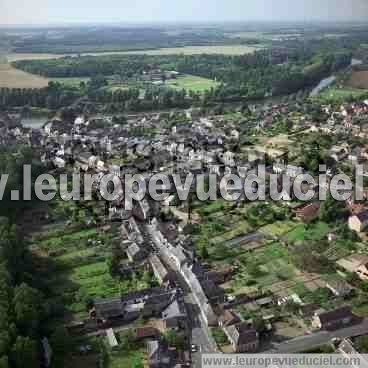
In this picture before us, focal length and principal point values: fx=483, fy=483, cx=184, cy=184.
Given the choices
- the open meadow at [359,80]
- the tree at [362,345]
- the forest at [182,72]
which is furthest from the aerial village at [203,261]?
the open meadow at [359,80]

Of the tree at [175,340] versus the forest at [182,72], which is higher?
the forest at [182,72]

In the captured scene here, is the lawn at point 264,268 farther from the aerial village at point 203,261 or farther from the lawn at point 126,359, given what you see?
the lawn at point 126,359

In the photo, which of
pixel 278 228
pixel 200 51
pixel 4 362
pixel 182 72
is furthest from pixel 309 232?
pixel 200 51

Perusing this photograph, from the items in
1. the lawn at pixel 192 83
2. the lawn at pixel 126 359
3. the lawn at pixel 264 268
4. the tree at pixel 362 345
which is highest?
the lawn at pixel 192 83

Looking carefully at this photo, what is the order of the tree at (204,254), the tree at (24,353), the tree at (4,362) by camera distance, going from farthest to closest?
the tree at (204,254)
the tree at (24,353)
the tree at (4,362)

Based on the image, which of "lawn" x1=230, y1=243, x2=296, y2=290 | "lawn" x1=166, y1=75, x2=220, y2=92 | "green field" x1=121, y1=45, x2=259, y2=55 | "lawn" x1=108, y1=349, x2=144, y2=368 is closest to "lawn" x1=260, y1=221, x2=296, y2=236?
"lawn" x1=230, y1=243, x2=296, y2=290
